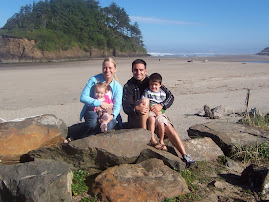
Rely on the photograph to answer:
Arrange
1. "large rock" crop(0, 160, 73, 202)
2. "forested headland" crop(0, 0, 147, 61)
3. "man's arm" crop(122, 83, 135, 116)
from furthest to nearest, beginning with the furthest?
"forested headland" crop(0, 0, 147, 61) < "man's arm" crop(122, 83, 135, 116) < "large rock" crop(0, 160, 73, 202)

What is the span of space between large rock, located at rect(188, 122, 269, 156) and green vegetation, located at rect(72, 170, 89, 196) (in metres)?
2.57

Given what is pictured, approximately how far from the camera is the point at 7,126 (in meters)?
4.11

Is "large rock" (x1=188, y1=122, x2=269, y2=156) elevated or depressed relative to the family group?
depressed

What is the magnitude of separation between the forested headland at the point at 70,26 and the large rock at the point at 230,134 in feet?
140

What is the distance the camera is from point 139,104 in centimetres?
432

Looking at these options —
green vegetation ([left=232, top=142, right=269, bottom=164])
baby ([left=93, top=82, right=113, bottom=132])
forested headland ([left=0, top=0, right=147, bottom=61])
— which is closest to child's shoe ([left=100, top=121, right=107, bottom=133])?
baby ([left=93, top=82, right=113, bottom=132])

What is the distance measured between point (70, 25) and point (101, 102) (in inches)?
2055

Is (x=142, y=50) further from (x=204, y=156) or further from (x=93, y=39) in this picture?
(x=204, y=156)

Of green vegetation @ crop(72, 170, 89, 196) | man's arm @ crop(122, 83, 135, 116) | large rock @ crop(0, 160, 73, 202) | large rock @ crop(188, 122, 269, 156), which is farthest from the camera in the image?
large rock @ crop(188, 122, 269, 156)

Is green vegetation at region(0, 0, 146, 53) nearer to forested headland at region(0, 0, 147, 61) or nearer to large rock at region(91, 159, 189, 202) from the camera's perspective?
forested headland at region(0, 0, 147, 61)

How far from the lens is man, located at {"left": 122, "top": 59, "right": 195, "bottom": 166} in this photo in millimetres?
4297

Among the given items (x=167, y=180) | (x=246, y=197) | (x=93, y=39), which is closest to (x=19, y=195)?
(x=167, y=180)

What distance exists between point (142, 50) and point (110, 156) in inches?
2658

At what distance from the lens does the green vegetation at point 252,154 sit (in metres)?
4.74
